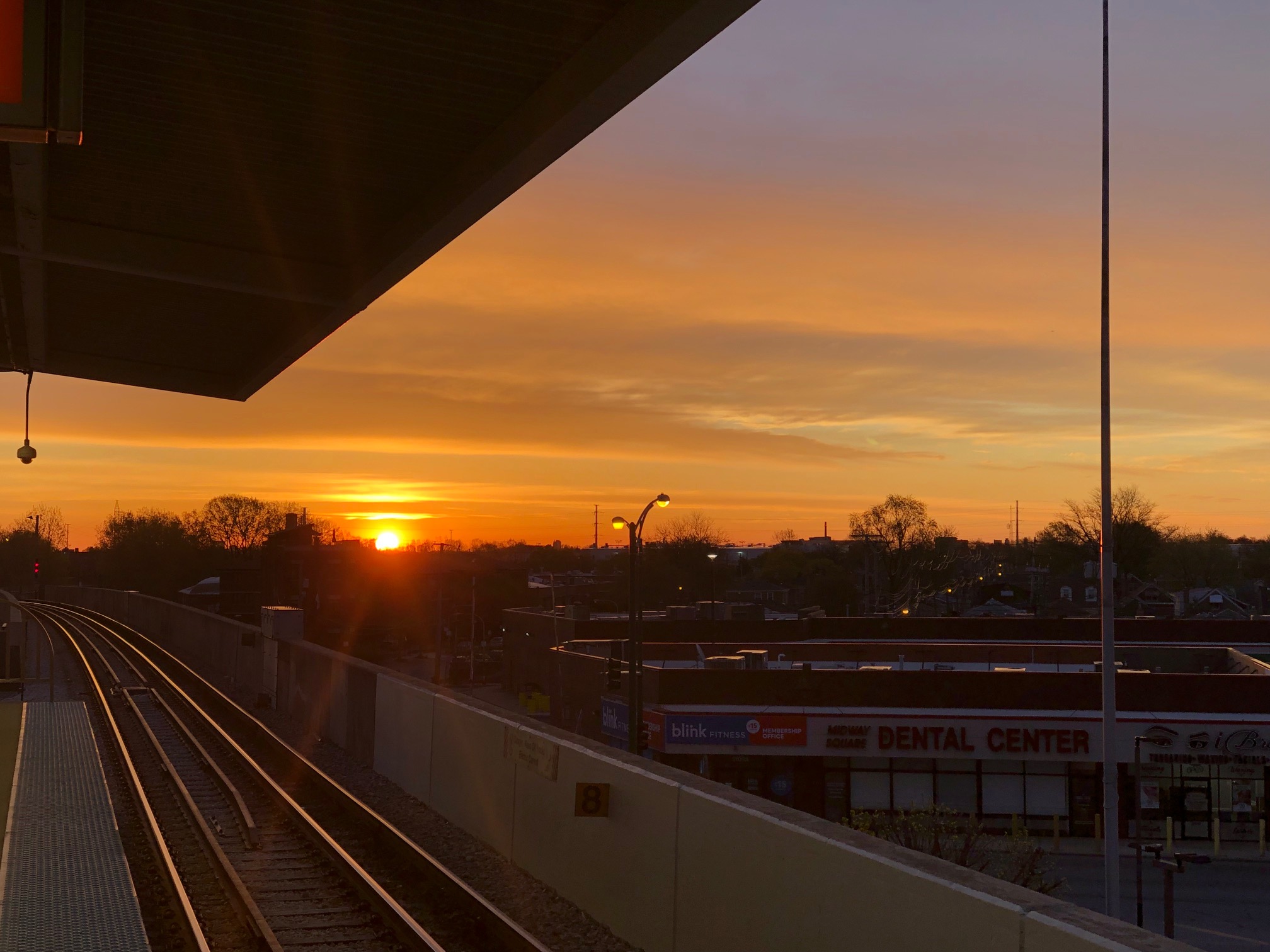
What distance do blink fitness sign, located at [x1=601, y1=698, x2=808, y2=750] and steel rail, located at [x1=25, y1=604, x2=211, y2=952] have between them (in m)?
15.2

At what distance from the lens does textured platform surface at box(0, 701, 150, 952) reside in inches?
369

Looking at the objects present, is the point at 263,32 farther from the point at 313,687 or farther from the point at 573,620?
the point at 573,620

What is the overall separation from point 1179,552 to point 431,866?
154955 millimetres

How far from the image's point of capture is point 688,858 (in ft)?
28.6

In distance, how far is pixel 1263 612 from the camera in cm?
12612

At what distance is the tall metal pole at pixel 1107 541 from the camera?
65.1 feet

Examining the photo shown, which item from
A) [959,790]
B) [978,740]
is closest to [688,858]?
[978,740]

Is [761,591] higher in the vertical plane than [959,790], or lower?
higher

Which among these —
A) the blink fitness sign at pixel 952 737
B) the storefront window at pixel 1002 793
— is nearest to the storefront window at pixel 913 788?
the blink fitness sign at pixel 952 737

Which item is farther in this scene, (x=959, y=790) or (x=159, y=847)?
(x=959, y=790)

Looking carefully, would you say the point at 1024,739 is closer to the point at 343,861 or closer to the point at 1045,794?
the point at 1045,794

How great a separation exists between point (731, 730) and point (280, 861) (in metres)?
22.1

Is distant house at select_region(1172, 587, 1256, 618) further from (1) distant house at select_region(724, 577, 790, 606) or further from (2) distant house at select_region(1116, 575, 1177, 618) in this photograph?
(1) distant house at select_region(724, 577, 790, 606)

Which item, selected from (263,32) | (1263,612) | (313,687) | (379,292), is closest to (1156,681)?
(313,687)
